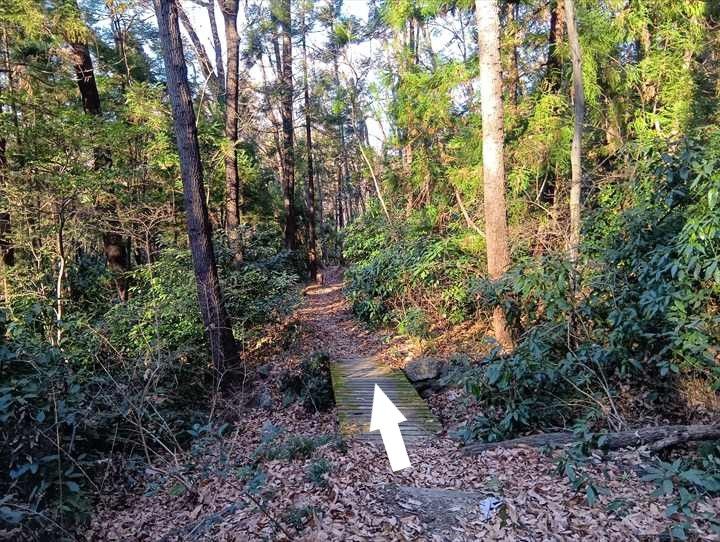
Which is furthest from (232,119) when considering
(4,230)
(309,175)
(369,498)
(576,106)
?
(369,498)

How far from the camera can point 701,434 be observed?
3.47 m

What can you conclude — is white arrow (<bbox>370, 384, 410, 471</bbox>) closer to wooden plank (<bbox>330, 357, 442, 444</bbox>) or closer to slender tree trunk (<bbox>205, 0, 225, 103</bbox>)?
wooden plank (<bbox>330, 357, 442, 444</bbox>)

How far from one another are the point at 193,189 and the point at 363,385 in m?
4.08

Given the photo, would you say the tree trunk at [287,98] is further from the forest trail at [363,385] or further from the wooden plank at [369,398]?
the wooden plank at [369,398]

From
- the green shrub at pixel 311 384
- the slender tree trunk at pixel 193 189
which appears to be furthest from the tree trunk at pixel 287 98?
the green shrub at pixel 311 384

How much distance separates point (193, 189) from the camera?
22.1 ft

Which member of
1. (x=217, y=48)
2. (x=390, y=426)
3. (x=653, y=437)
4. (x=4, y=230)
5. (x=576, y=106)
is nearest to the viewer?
(x=653, y=437)

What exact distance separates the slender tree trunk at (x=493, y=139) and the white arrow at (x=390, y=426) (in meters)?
2.04

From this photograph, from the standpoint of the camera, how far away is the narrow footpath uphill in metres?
2.91

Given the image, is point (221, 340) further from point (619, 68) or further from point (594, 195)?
point (619, 68)

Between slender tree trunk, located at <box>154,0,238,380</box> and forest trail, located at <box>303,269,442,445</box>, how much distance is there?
6.64 ft

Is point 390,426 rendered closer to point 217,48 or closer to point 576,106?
point 576,106

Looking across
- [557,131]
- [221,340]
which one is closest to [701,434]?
[557,131]

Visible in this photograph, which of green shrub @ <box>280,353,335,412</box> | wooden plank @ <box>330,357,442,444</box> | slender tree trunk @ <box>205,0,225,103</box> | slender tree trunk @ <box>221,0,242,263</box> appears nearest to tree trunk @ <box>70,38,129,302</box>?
slender tree trunk @ <box>221,0,242,263</box>
